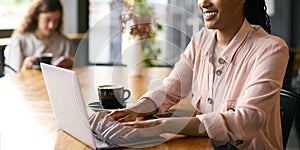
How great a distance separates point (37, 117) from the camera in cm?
152

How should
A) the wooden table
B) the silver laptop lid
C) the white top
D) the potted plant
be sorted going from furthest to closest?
1. the white top
2. the potted plant
3. the wooden table
4. the silver laptop lid

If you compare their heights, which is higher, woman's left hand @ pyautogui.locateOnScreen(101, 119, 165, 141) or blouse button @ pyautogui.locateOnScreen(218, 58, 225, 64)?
blouse button @ pyautogui.locateOnScreen(218, 58, 225, 64)

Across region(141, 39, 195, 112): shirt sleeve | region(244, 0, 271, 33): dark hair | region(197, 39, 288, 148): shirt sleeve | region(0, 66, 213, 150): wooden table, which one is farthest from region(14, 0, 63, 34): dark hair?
region(197, 39, 288, 148): shirt sleeve

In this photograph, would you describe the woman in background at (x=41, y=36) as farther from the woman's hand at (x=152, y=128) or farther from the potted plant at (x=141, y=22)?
the woman's hand at (x=152, y=128)

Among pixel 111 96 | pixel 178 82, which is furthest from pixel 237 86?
pixel 111 96

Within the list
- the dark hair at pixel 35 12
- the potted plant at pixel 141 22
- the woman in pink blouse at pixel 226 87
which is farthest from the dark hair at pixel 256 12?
the dark hair at pixel 35 12

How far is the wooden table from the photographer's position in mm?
1226

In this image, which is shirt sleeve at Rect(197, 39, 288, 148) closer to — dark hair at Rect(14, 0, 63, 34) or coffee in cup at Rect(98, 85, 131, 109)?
coffee in cup at Rect(98, 85, 131, 109)

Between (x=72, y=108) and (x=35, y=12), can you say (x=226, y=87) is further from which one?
(x=35, y=12)

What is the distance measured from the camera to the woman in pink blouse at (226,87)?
1.29m

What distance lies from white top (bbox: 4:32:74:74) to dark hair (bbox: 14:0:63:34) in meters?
0.05

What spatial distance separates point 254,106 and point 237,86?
0.52ft

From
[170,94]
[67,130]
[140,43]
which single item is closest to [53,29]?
[140,43]

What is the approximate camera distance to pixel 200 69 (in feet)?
5.40
